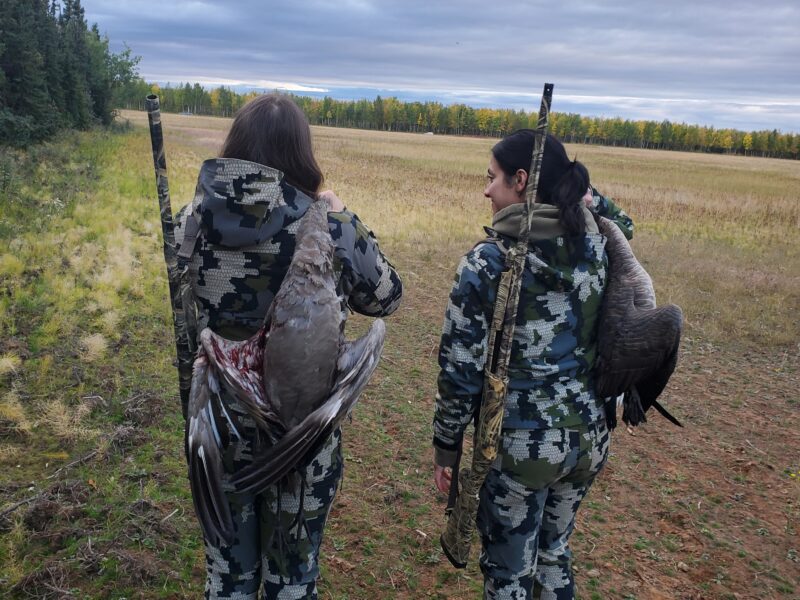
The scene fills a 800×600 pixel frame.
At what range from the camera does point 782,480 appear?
5.68 meters

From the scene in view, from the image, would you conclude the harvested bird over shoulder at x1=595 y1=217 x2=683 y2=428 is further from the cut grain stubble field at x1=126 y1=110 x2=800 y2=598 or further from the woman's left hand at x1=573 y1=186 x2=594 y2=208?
the cut grain stubble field at x1=126 y1=110 x2=800 y2=598

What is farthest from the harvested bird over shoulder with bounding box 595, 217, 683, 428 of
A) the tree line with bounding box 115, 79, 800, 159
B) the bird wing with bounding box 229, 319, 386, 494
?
the tree line with bounding box 115, 79, 800, 159

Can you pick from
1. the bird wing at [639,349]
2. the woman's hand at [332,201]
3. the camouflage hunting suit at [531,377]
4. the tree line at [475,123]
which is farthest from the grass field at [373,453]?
the tree line at [475,123]

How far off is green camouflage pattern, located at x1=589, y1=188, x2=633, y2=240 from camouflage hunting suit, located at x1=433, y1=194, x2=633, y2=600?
1.80 feet

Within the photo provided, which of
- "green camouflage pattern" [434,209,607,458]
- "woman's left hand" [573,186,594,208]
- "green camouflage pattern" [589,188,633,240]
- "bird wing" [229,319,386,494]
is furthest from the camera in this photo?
"green camouflage pattern" [589,188,633,240]

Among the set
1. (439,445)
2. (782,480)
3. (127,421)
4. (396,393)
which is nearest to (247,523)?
(439,445)

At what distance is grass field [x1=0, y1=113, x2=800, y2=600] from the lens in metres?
4.13

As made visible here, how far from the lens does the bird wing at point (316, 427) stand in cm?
236

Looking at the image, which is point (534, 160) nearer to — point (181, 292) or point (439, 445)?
point (439, 445)

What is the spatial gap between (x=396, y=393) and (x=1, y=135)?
2584cm

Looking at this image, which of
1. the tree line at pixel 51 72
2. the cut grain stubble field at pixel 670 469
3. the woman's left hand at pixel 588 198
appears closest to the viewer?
the woman's left hand at pixel 588 198

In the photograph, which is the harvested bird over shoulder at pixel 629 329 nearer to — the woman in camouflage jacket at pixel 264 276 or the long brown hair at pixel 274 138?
the woman in camouflage jacket at pixel 264 276

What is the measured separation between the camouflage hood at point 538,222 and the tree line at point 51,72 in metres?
28.6

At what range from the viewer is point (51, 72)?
117 ft
